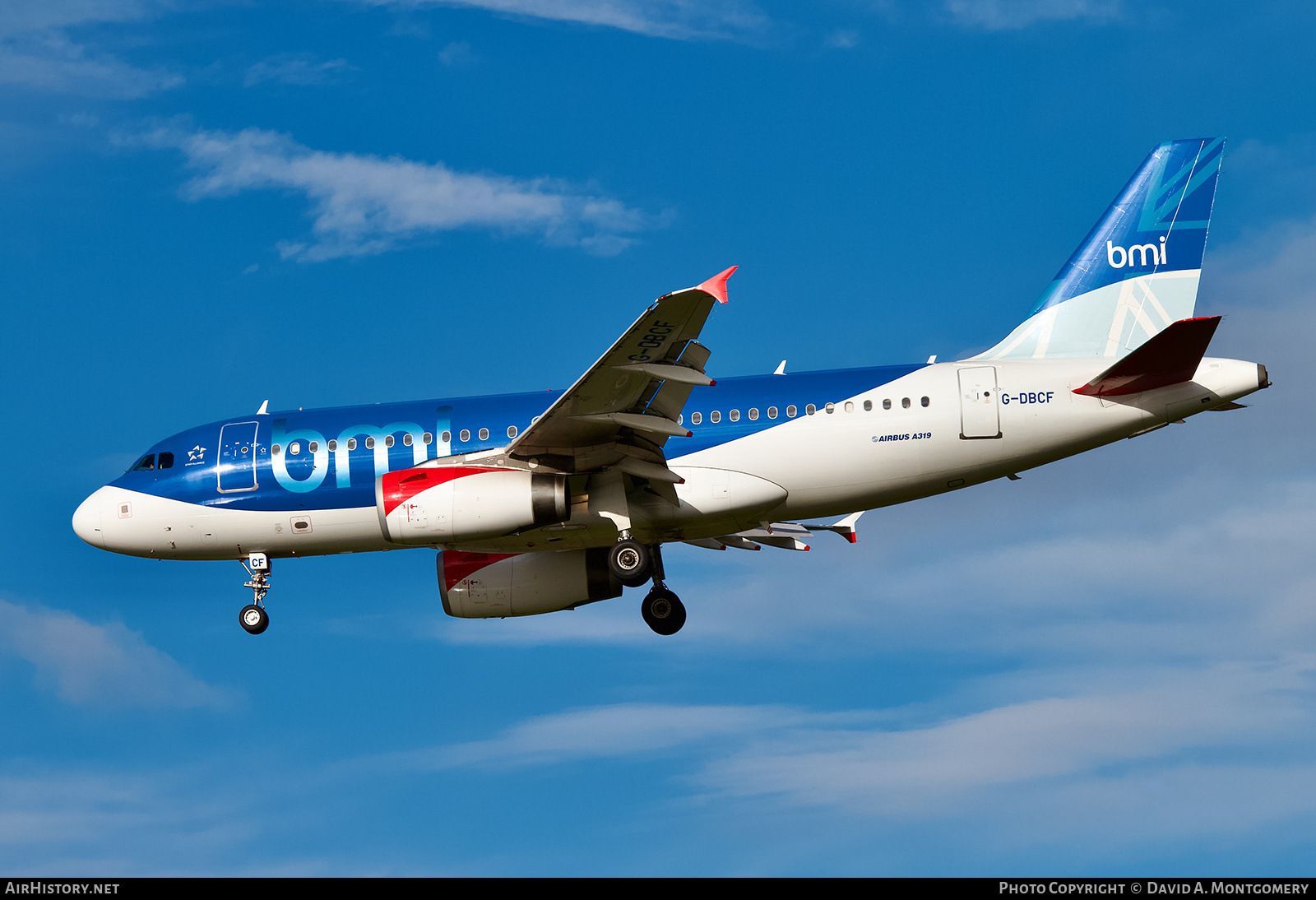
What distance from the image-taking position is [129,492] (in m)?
27.2

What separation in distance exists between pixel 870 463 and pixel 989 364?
2826mm

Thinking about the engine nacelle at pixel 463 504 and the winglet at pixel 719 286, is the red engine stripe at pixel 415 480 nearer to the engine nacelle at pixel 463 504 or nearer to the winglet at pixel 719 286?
the engine nacelle at pixel 463 504

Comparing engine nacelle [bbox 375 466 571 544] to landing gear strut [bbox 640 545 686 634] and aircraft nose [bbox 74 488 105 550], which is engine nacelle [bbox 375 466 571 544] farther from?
aircraft nose [bbox 74 488 105 550]

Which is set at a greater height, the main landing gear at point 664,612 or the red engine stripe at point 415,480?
the red engine stripe at point 415,480

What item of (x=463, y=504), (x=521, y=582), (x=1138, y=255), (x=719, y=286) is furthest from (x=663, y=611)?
(x=1138, y=255)

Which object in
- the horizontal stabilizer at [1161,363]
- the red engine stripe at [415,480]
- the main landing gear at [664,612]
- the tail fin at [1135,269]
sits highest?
the tail fin at [1135,269]

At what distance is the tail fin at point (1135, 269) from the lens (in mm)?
26031

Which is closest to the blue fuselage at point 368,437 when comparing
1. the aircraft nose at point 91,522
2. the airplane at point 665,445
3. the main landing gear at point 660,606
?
the airplane at point 665,445

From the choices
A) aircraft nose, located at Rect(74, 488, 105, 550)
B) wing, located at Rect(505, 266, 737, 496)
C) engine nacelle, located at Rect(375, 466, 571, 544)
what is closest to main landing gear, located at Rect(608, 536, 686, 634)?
wing, located at Rect(505, 266, 737, 496)

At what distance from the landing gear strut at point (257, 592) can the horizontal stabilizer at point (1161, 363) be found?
15346 millimetres

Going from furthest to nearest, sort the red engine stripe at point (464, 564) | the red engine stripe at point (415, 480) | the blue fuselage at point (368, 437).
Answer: the red engine stripe at point (464, 564)
the blue fuselage at point (368, 437)
the red engine stripe at point (415, 480)
